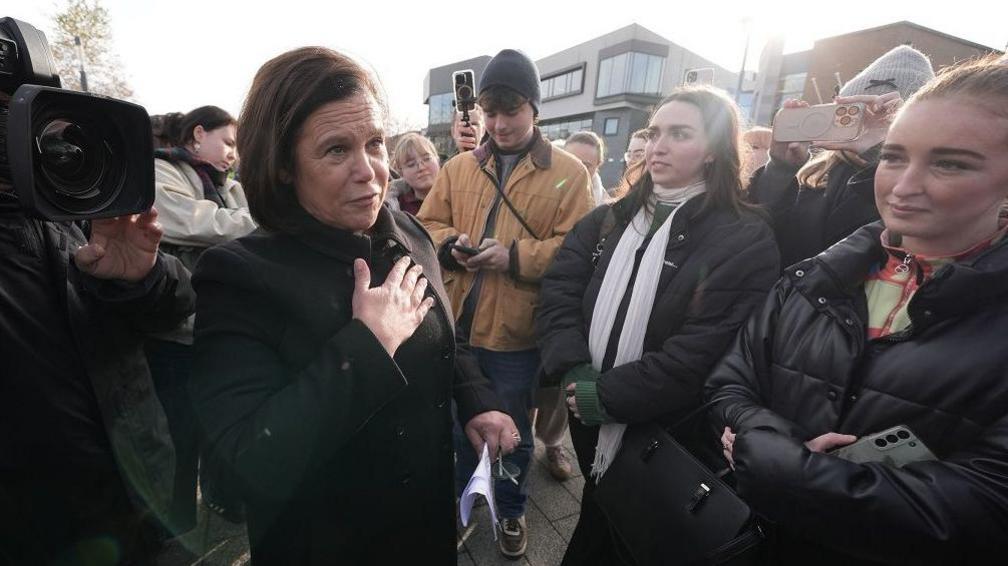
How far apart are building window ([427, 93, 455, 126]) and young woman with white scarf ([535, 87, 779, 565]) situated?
1749 inches

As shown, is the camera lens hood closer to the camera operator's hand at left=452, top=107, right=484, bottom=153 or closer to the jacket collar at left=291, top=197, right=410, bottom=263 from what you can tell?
the jacket collar at left=291, top=197, right=410, bottom=263

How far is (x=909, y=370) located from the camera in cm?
120

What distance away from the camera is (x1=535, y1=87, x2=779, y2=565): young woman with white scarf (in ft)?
6.04

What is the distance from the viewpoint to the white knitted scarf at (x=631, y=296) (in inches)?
78.0

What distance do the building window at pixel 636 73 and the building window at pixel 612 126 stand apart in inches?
73.9

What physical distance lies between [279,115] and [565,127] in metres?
41.7

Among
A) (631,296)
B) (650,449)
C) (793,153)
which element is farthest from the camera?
(793,153)

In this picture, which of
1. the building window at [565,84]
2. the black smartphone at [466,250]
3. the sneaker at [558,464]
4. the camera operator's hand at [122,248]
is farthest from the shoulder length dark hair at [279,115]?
the building window at [565,84]

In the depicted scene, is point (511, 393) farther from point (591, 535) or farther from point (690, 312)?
point (690, 312)

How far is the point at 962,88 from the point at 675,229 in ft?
3.11

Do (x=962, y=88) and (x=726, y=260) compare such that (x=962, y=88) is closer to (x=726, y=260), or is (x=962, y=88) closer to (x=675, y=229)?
(x=726, y=260)

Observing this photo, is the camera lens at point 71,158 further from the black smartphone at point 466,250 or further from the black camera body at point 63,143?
the black smartphone at point 466,250

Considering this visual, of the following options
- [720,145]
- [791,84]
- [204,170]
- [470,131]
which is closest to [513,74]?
[470,131]

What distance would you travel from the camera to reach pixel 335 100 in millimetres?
1190
